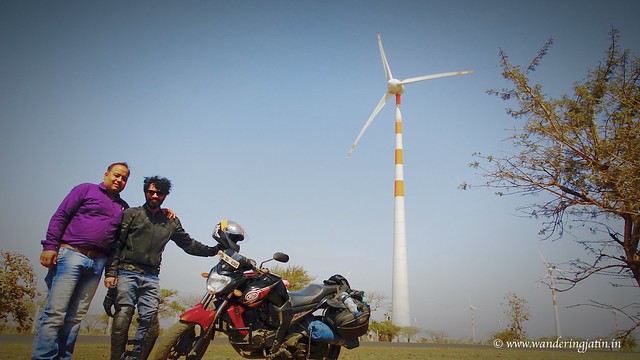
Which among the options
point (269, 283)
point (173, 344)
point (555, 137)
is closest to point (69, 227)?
point (173, 344)

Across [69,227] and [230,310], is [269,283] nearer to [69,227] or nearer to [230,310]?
[230,310]

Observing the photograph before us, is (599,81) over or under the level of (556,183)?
over

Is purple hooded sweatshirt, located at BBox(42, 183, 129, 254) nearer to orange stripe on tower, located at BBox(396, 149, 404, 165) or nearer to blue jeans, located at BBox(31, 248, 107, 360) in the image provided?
blue jeans, located at BBox(31, 248, 107, 360)

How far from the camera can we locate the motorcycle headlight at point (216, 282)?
3.90m

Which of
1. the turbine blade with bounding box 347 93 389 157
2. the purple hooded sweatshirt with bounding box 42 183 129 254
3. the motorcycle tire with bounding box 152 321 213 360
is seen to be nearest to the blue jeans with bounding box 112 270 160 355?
the purple hooded sweatshirt with bounding box 42 183 129 254

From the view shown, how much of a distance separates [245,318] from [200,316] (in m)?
0.55

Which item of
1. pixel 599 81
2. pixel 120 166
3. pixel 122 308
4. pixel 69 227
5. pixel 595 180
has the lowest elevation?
pixel 122 308

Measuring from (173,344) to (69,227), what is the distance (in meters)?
1.93

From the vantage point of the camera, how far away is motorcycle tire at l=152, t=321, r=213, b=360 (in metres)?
3.63

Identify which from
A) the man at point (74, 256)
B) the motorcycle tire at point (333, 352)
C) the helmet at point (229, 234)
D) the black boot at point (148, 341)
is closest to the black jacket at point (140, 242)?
the man at point (74, 256)

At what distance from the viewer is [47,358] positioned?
398 centimetres

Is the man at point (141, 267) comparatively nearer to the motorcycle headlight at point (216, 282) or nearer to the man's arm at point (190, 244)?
the man's arm at point (190, 244)

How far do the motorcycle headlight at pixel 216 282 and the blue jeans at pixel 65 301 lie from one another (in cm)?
152

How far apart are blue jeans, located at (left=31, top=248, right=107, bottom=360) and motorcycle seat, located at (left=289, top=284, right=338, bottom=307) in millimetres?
2301
